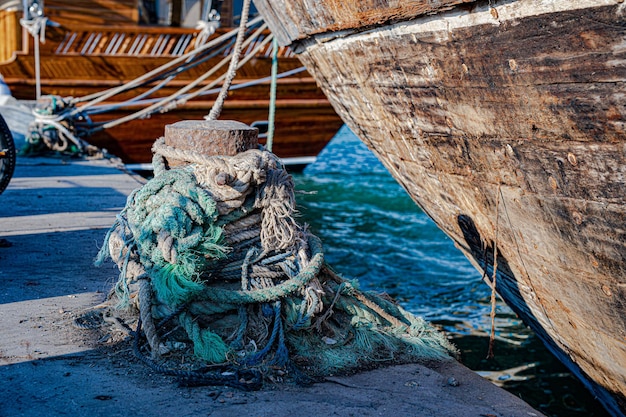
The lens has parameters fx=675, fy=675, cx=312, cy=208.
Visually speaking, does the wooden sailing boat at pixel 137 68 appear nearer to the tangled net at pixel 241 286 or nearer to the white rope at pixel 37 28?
the white rope at pixel 37 28

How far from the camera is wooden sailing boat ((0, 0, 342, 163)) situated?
10.5 m

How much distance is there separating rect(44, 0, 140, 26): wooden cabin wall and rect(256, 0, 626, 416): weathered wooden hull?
875cm

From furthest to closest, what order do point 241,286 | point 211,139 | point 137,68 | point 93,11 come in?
point 93,11, point 137,68, point 211,139, point 241,286

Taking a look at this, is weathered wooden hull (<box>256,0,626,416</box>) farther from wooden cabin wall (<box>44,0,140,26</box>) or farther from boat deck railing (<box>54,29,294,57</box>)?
wooden cabin wall (<box>44,0,140,26</box>)

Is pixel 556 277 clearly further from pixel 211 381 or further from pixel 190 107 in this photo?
pixel 190 107

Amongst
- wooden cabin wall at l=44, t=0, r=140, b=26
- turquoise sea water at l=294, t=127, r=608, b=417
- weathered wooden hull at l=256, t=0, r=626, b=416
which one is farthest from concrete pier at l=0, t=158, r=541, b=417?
wooden cabin wall at l=44, t=0, r=140, b=26

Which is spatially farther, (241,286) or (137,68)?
(137,68)

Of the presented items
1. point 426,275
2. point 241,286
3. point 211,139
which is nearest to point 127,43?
point 426,275

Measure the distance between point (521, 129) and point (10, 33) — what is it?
10.1 m

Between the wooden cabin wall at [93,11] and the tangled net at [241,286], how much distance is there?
31.2 feet

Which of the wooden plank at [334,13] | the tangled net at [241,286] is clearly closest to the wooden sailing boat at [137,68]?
the wooden plank at [334,13]

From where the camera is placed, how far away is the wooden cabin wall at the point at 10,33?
34.7 ft

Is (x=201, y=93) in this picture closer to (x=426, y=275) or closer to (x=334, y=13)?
(x=426, y=275)

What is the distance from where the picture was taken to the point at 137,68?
11.0 m
